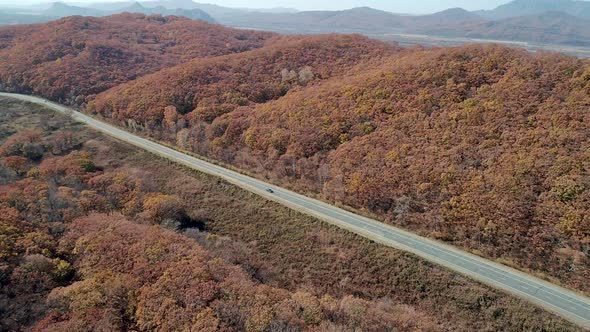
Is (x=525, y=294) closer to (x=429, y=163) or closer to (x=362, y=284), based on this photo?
(x=362, y=284)

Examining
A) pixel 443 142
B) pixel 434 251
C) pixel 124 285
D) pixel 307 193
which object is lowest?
pixel 434 251

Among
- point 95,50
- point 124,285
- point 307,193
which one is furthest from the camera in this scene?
point 95,50

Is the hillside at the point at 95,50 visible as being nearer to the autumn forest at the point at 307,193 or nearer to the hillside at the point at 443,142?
the autumn forest at the point at 307,193

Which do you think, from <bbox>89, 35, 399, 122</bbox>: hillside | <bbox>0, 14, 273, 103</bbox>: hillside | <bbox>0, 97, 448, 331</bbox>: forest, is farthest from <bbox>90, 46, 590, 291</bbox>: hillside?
<bbox>0, 14, 273, 103</bbox>: hillside

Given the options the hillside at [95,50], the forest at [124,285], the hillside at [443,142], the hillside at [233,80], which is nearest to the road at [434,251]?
the hillside at [443,142]

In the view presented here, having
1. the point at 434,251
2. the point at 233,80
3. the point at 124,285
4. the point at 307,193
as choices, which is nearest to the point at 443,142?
the point at 434,251

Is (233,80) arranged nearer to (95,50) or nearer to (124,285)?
(95,50)

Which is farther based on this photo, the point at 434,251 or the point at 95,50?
the point at 95,50

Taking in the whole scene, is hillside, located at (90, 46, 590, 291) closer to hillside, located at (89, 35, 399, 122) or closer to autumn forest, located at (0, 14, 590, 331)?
autumn forest, located at (0, 14, 590, 331)

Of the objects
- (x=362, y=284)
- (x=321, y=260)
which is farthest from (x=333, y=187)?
(x=362, y=284)
